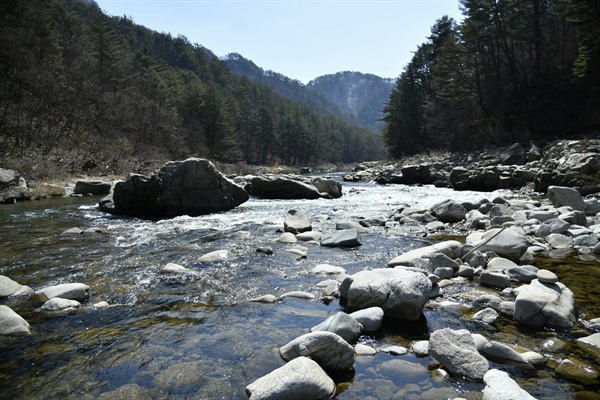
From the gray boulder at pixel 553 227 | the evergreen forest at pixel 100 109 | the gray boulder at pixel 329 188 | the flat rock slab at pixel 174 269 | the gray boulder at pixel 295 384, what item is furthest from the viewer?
the evergreen forest at pixel 100 109

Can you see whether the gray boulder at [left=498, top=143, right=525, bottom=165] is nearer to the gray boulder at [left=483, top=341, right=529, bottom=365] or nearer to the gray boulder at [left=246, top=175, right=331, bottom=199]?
the gray boulder at [left=246, top=175, right=331, bottom=199]

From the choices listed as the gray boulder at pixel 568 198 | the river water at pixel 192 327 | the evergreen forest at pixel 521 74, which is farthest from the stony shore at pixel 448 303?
the evergreen forest at pixel 521 74

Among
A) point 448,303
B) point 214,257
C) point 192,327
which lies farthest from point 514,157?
point 192,327

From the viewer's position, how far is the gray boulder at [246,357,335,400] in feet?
8.70

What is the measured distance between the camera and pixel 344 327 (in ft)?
11.9

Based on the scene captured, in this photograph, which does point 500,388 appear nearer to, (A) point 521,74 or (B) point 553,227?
(B) point 553,227

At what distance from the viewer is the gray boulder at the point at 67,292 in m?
4.80

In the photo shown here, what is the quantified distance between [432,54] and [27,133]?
51356 millimetres

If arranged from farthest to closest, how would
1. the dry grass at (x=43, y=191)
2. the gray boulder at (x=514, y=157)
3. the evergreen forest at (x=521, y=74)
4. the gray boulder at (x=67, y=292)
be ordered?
1. the evergreen forest at (x=521, y=74)
2. the gray boulder at (x=514, y=157)
3. the dry grass at (x=43, y=191)
4. the gray boulder at (x=67, y=292)

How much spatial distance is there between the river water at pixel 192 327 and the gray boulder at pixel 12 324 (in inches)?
6.4

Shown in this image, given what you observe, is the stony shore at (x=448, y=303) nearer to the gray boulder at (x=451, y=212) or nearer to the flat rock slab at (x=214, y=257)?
the flat rock slab at (x=214, y=257)

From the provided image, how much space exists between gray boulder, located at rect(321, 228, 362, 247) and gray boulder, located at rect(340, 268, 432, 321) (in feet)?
10.5

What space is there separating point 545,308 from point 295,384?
9.87 ft

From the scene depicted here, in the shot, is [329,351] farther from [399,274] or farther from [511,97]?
[511,97]
